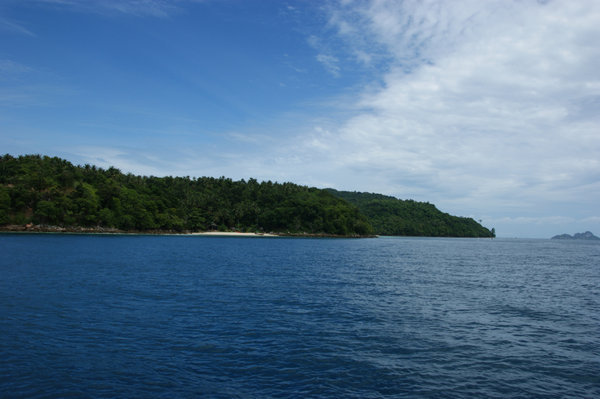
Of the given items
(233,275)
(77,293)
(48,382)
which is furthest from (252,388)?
(233,275)

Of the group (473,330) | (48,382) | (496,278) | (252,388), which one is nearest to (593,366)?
(473,330)

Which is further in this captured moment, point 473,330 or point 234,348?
point 473,330

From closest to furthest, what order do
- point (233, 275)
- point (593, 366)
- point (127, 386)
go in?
point (127, 386) < point (593, 366) < point (233, 275)

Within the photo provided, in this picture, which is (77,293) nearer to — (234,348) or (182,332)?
(182,332)

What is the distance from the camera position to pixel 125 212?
195500 mm

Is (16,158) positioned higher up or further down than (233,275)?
higher up

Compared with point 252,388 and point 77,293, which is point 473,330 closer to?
point 252,388

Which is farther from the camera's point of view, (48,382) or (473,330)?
(473,330)

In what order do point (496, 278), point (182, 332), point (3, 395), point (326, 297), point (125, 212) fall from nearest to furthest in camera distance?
point (3, 395) < point (182, 332) < point (326, 297) < point (496, 278) < point (125, 212)

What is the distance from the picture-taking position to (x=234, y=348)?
69.2 feet

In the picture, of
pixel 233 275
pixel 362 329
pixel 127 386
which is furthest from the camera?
pixel 233 275

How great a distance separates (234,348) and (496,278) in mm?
49556

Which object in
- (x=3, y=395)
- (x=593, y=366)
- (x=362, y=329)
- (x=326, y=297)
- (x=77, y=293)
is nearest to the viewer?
(x=3, y=395)

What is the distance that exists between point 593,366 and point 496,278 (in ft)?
129
